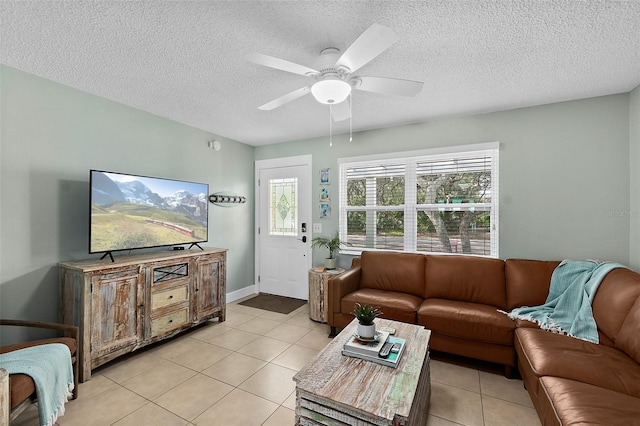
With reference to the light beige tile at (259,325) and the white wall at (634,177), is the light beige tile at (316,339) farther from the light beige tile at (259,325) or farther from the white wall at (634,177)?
the white wall at (634,177)

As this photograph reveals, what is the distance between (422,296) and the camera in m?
3.15

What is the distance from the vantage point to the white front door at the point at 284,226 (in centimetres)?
435

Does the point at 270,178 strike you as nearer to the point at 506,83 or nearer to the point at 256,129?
the point at 256,129

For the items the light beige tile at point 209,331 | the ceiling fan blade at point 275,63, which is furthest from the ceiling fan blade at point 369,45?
the light beige tile at point 209,331

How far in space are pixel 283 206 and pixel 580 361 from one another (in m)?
3.72

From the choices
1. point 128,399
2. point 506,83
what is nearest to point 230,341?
point 128,399

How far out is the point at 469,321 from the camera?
2432mm

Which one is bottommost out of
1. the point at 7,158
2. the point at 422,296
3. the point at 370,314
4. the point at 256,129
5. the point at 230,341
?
the point at 230,341

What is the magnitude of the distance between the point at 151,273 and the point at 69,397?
3.41 feet

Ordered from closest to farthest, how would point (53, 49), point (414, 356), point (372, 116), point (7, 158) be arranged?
point (414, 356)
point (53, 49)
point (7, 158)
point (372, 116)

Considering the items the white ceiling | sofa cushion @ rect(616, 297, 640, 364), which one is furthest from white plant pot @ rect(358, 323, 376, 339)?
the white ceiling

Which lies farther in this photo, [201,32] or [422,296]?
[422,296]

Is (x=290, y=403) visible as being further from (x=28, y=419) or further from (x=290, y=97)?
(x=290, y=97)

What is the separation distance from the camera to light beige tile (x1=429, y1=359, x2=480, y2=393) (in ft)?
7.36
